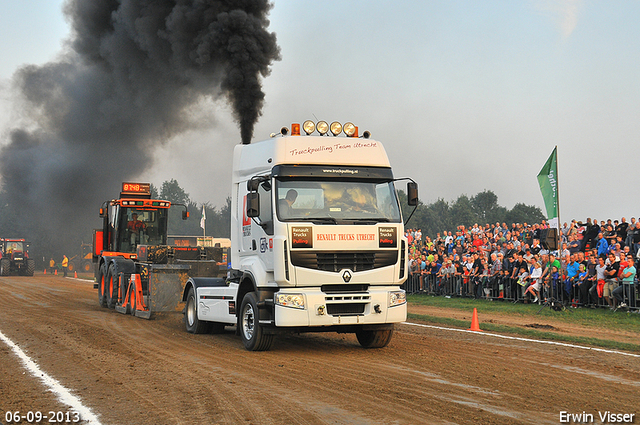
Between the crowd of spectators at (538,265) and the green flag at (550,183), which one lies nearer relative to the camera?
the crowd of spectators at (538,265)

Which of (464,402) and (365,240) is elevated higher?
(365,240)

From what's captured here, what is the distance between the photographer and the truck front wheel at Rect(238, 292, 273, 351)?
10.3m

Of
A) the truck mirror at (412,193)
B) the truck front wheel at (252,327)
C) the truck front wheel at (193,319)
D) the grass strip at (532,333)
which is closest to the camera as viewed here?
the truck front wheel at (252,327)

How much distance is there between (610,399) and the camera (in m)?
6.83

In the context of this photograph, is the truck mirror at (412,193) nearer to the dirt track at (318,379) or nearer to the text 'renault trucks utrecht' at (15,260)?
the dirt track at (318,379)

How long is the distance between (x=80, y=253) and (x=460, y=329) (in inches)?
2124

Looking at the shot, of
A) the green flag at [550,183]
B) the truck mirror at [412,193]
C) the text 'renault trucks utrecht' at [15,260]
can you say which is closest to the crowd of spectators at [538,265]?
the green flag at [550,183]

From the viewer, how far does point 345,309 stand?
10.1 m

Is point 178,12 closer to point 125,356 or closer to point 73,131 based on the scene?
point 125,356

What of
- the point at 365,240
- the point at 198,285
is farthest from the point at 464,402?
the point at 198,285

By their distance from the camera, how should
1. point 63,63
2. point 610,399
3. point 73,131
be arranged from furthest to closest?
point 73,131 → point 63,63 → point 610,399

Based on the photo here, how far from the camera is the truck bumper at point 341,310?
387 inches

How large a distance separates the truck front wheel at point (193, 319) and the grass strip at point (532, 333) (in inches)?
231

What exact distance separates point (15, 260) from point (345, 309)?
43427 millimetres
